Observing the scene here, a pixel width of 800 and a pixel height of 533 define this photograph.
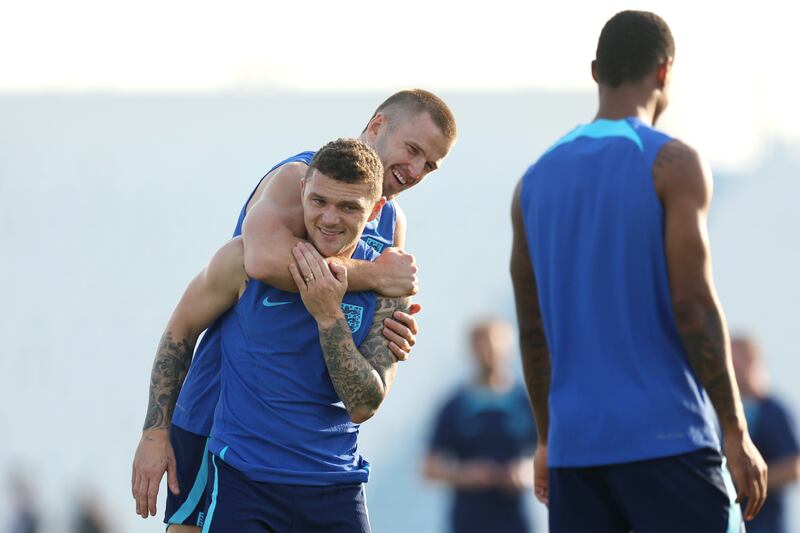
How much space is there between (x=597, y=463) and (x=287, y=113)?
1956 cm

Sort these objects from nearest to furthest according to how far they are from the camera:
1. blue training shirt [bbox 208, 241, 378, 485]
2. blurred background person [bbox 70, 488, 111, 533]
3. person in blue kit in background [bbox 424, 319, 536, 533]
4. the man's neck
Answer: the man's neck
blue training shirt [bbox 208, 241, 378, 485]
person in blue kit in background [bbox 424, 319, 536, 533]
blurred background person [bbox 70, 488, 111, 533]

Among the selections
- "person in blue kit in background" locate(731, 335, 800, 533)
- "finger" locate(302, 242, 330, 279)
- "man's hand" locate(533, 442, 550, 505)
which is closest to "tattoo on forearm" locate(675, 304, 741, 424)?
"man's hand" locate(533, 442, 550, 505)

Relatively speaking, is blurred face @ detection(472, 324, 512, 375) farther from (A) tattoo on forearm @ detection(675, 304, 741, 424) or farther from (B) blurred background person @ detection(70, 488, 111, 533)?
(B) blurred background person @ detection(70, 488, 111, 533)

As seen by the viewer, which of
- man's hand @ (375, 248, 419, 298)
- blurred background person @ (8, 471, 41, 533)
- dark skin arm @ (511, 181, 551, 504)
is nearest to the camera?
dark skin arm @ (511, 181, 551, 504)

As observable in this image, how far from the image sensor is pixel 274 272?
4902 mm

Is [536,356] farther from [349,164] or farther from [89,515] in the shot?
[89,515]

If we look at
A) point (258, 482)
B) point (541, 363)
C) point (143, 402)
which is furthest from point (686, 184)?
point (143, 402)

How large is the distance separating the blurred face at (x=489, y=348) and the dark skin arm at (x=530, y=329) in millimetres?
4999

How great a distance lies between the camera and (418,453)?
59.3 feet

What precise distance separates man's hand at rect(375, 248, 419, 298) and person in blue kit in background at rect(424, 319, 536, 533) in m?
4.73

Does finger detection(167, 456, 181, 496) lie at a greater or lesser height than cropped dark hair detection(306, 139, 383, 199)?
lesser

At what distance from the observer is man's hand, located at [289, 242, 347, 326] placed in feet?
15.9

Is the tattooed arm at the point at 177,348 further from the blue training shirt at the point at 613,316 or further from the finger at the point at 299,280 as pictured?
the blue training shirt at the point at 613,316

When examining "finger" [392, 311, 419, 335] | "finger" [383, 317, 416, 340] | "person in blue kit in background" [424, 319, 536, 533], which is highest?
"finger" [392, 311, 419, 335]
